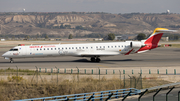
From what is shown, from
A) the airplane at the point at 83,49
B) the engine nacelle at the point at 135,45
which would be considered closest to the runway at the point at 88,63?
the airplane at the point at 83,49

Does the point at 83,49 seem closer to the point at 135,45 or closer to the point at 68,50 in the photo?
the point at 68,50

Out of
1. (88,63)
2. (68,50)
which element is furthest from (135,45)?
(68,50)

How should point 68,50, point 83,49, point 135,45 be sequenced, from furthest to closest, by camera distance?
point 135,45 < point 83,49 < point 68,50

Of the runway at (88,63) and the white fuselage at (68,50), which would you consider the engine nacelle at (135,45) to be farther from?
the runway at (88,63)

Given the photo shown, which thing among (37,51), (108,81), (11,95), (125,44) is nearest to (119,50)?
(125,44)

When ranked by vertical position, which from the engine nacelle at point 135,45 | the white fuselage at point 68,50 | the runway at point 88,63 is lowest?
the runway at point 88,63

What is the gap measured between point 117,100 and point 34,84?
8922mm

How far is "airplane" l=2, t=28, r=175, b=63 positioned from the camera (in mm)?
39688

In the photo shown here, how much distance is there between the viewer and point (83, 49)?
41219mm

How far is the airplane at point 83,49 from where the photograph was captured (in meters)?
39.7

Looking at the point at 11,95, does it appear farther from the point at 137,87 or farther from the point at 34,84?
the point at 137,87

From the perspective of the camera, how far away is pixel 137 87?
2183 cm

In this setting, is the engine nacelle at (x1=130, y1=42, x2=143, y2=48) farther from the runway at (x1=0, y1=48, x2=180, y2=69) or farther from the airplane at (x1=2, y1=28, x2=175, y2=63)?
the runway at (x1=0, y1=48, x2=180, y2=69)

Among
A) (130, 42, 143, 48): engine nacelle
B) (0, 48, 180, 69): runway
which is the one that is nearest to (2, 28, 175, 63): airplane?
(130, 42, 143, 48): engine nacelle
